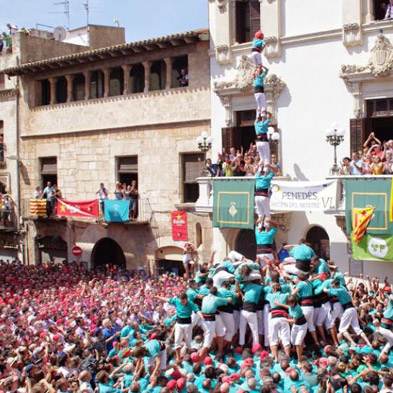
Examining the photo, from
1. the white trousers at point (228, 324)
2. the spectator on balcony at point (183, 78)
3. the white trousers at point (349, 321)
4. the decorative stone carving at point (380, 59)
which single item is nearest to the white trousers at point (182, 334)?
the white trousers at point (228, 324)

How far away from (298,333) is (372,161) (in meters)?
8.11

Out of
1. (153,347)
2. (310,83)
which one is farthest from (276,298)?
(310,83)

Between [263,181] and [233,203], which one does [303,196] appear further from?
[263,181]

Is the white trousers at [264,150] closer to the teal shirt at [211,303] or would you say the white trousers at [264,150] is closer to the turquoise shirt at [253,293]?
the turquoise shirt at [253,293]

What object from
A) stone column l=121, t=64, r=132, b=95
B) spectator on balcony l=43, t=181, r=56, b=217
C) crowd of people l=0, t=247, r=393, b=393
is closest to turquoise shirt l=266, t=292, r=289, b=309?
crowd of people l=0, t=247, r=393, b=393

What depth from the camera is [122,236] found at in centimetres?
2983

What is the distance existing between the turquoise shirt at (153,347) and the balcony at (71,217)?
14834 millimetres

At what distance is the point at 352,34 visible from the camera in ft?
75.9

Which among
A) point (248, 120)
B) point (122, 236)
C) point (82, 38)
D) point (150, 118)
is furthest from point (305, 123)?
point (82, 38)

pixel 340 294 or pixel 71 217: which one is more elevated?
pixel 71 217

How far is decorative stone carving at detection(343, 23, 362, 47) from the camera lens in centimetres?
2300

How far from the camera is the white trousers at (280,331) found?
1456cm

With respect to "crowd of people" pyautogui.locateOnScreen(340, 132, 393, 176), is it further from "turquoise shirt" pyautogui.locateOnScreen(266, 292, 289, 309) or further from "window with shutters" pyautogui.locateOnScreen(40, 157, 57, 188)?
"window with shutters" pyautogui.locateOnScreen(40, 157, 57, 188)

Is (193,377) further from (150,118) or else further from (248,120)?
(150,118)
